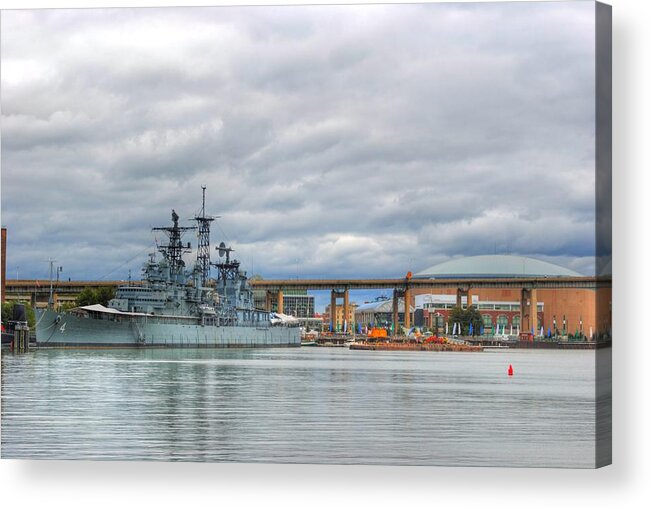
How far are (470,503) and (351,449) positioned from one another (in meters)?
1.84

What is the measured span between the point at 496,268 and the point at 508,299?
808 centimetres

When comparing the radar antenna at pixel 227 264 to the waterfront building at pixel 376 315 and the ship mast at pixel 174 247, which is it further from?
the waterfront building at pixel 376 315

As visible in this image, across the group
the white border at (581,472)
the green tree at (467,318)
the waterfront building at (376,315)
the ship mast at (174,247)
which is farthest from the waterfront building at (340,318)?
the white border at (581,472)

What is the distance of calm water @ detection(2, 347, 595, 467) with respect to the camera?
13375 mm

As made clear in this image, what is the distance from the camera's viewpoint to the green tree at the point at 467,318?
106 ft

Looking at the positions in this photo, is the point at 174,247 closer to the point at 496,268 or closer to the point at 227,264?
the point at 227,264

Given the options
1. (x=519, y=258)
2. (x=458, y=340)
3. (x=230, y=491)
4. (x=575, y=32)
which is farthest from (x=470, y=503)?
(x=458, y=340)

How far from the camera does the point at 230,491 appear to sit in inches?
512

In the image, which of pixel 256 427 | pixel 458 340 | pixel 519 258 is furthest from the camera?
pixel 458 340

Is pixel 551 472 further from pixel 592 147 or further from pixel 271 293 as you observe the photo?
pixel 271 293

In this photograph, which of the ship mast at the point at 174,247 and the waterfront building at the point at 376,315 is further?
the waterfront building at the point at 376,315

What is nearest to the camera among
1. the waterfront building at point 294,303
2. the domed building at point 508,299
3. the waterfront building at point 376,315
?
the domed building at point 508,299

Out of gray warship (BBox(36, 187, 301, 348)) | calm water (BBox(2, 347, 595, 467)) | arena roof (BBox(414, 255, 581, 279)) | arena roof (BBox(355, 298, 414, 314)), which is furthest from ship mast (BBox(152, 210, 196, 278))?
arena roof (BBox(355, 298, 414, 314))

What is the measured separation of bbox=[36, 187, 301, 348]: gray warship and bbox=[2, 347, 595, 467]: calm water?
13643 millimetres
